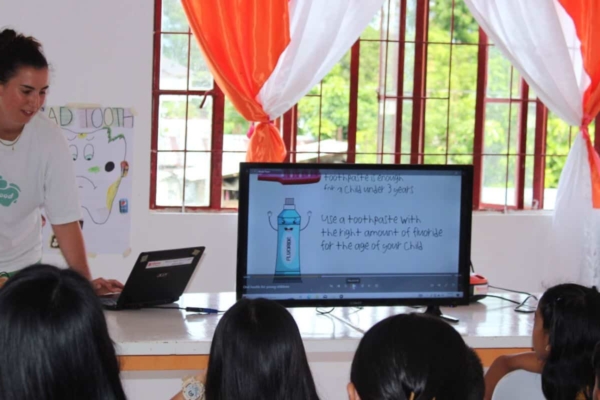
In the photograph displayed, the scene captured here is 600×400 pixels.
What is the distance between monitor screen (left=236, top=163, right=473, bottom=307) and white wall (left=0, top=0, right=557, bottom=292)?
1.99 m

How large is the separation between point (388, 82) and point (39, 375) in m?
3.80

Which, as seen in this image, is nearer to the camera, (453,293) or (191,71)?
(453,293)

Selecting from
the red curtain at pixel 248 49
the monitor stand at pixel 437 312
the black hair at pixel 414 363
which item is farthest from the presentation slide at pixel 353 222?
the red curtain at pixel 248 49

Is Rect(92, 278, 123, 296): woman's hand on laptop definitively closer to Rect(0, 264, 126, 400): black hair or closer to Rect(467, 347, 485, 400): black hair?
Rect(0, 264, 126, 400): black hair

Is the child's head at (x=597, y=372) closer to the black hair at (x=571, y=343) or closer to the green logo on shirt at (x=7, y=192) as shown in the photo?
the black hair at (x=571, y=343)

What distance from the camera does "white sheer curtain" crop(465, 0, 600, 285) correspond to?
4609 millimetres

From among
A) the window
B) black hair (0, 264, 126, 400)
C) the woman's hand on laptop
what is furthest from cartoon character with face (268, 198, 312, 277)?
the window

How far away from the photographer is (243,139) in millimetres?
4652

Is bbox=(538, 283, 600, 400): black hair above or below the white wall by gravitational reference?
below

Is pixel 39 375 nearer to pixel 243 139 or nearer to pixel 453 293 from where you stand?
pixel 453 293

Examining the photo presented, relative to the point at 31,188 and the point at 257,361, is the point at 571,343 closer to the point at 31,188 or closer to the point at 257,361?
the point at 257,361

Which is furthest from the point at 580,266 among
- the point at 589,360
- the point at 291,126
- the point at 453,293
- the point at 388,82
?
the point at 589,360

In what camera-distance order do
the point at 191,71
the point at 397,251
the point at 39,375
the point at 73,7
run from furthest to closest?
the point at 191,71 → the point at 73,7 → the point at 397,251 → the point at 39,375

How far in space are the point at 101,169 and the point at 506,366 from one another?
8.48ft
